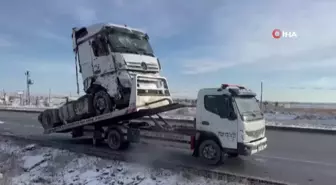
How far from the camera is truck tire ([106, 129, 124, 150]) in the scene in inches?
412

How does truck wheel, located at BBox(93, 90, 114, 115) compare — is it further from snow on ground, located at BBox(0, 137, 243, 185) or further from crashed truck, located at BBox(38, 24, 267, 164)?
snow on ground, located at BBox(0, 137, 243, 185)

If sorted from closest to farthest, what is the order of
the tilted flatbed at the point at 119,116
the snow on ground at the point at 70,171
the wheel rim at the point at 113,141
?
the snow on ground at the point at 70,171
the tilted flatbed at the point at 119,116
the wheel rim at the point at 113,141

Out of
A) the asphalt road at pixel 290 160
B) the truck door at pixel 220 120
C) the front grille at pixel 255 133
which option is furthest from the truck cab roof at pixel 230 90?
the asphalt road at pixel 290 160

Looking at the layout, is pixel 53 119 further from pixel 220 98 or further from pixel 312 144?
pixel 312 144

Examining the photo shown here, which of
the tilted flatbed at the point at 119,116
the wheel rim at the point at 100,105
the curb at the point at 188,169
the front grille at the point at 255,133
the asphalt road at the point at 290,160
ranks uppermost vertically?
the wheel rim at the point at 100,105

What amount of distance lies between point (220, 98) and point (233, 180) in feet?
7.68

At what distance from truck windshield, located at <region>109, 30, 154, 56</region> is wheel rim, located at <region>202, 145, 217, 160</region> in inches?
162

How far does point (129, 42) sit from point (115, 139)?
11.0ft

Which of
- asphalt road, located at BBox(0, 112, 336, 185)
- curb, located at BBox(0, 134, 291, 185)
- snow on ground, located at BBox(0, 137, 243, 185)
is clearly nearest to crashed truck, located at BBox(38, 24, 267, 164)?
asphalt road, located at BBox(0, 112, 336, 185)

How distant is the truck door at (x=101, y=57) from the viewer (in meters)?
10.1

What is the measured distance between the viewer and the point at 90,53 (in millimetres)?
10742

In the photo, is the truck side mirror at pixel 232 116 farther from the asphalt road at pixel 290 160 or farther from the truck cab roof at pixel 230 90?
the asphalt road at pixel 290 160

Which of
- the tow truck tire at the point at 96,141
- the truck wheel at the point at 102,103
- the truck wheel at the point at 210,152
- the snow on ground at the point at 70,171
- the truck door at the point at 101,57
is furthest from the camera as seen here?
the tow truck tire at the point at 96,141

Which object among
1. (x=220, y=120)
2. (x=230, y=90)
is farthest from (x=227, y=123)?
(x=230, y=90)
